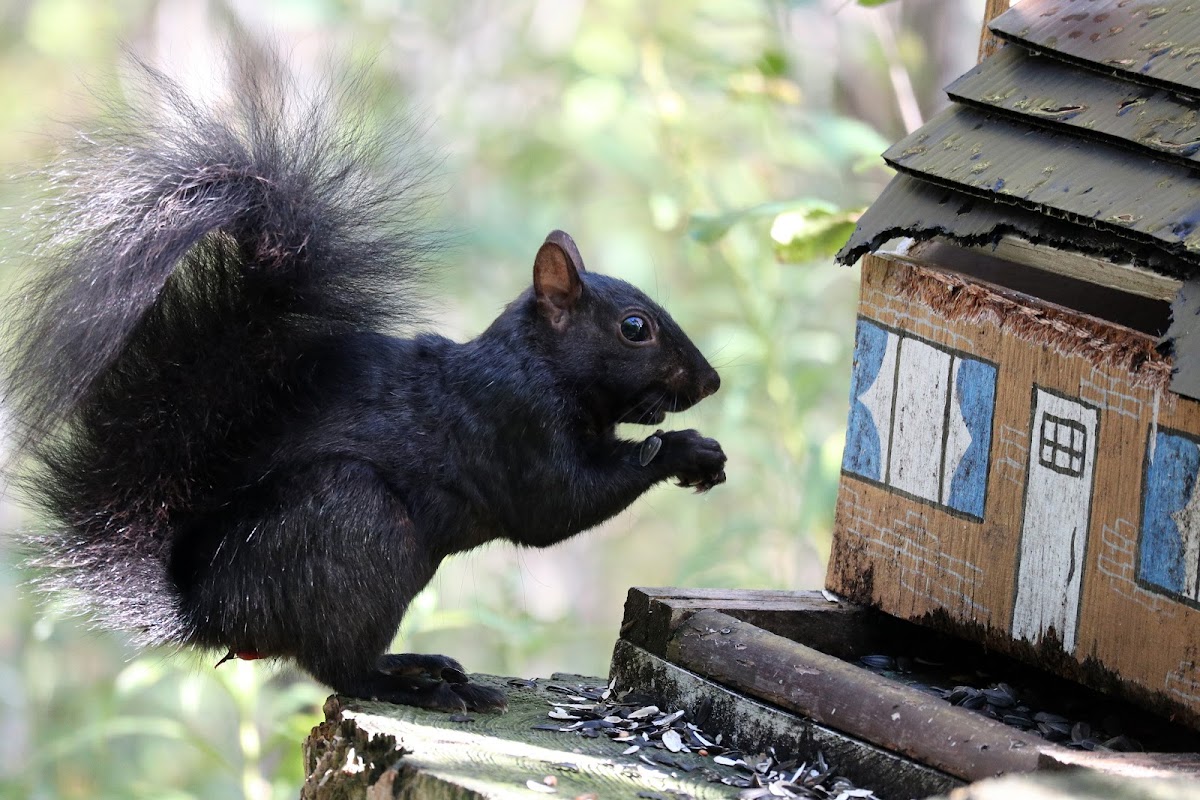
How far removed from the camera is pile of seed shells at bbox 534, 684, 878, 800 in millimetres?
1880

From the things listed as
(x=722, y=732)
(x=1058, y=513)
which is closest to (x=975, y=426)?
(x=1058, y=513)

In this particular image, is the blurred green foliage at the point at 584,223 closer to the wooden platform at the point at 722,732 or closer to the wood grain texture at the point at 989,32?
the wood grain texture at the point at 989,32

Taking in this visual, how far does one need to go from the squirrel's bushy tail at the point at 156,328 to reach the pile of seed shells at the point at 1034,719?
1.15 meters

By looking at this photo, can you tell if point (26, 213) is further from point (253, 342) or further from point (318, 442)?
point (318, 442)

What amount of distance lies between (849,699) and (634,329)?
93 cm

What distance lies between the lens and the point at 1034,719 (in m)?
2.13

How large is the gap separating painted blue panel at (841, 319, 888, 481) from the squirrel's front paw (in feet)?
0.81

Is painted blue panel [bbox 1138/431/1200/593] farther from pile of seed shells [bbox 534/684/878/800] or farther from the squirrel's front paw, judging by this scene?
the squirrel's front paw

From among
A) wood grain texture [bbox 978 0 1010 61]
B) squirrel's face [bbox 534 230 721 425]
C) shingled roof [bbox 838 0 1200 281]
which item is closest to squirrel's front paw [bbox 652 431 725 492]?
squirrel's face [bbox 534 230 721 425]

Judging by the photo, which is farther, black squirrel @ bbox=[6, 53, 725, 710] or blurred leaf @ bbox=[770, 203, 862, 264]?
blurred leaf @ bbox=[770, 203, 862, 264]

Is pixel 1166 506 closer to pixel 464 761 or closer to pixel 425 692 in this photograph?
pixel 464 761

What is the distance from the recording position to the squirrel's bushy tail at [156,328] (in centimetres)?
213

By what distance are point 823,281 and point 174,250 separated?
2467 mm

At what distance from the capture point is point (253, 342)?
2303 millimetres
